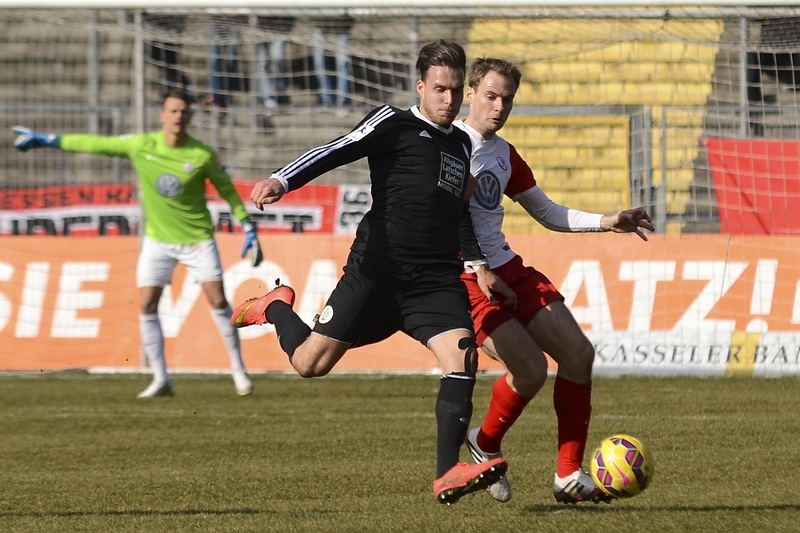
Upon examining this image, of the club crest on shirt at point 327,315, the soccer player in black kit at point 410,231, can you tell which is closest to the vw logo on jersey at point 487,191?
the soccer player in black kit at point 410,231

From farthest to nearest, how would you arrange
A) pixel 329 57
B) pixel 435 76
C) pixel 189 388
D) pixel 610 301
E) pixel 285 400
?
pixel 329 57 → pixel 610 301 → pixel 189 388 → pixel 285 400 → pixel 435 76

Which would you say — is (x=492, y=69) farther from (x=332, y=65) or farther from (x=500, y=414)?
(x=332, y=65)

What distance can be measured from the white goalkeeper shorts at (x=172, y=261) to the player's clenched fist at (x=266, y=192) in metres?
5.62

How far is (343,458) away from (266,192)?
2.74 m

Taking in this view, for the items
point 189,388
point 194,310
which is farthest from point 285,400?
point 194,310

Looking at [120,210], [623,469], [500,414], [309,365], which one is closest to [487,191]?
[500,414]

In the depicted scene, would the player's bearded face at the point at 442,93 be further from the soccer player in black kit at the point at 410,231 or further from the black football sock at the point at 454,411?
the black football sock at the point at 454,411

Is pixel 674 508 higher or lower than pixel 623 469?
lower

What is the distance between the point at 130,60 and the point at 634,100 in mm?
6583

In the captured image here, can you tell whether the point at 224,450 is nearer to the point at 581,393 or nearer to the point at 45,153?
the point at 581,393

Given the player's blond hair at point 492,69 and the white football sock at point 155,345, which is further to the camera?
the white football sock at point 155,345

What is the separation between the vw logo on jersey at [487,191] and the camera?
20.4 ft

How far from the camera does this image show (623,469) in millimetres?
5469

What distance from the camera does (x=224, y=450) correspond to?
25.1ft
